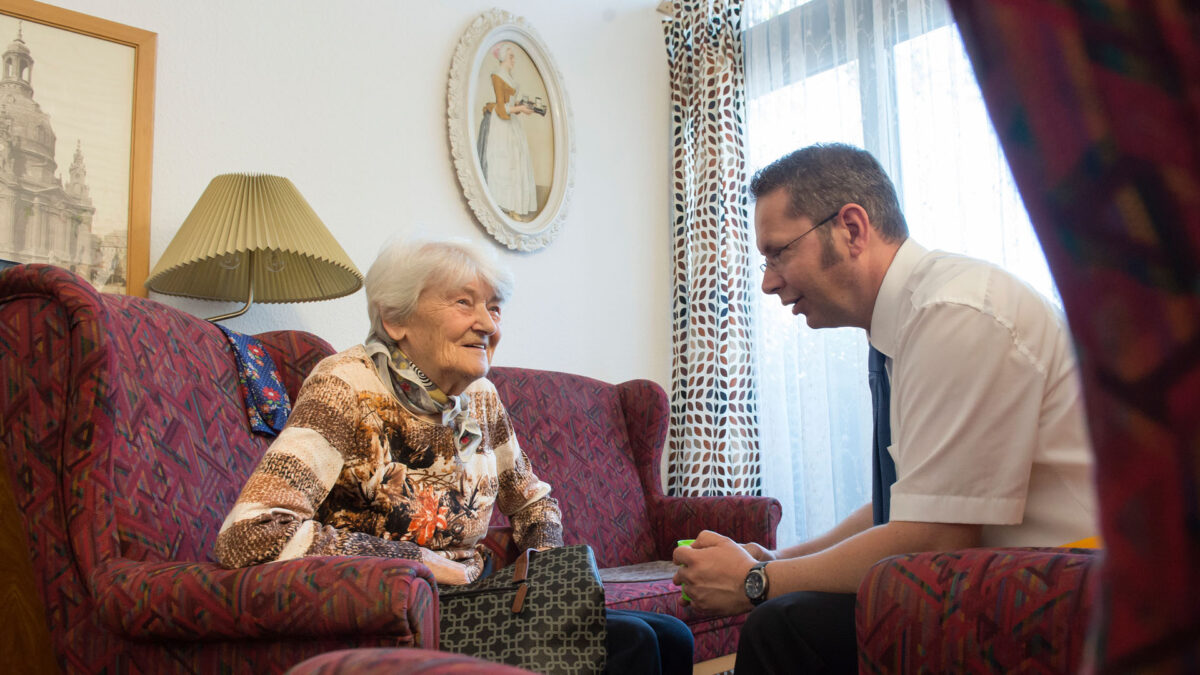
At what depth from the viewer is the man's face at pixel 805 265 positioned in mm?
1798

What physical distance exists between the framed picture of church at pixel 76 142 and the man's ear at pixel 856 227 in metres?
1.89

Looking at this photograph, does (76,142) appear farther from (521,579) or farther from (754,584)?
(754,584)

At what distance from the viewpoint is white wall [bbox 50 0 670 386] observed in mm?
2648

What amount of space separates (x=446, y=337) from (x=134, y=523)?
654 mm

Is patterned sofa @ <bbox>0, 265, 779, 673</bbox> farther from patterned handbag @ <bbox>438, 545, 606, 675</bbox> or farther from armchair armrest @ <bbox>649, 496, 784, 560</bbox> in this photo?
armchair armrest @ <bbox>649, 496, 784, 560</bbox>

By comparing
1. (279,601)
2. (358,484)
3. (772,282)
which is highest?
(772,282)

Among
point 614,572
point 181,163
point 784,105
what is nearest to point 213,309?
point 181,163

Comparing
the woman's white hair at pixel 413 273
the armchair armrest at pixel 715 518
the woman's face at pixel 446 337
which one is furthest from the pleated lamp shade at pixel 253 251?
the armchair armrest at pixel 715 518

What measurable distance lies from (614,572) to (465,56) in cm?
203

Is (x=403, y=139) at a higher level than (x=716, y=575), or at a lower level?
higher

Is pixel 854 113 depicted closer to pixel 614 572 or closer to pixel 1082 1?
pixel 614 572

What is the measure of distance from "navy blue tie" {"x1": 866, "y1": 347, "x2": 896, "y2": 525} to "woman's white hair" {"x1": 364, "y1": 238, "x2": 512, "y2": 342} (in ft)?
2.76

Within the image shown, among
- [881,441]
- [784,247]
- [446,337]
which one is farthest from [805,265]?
[446,337]

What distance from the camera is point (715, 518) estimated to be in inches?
114
